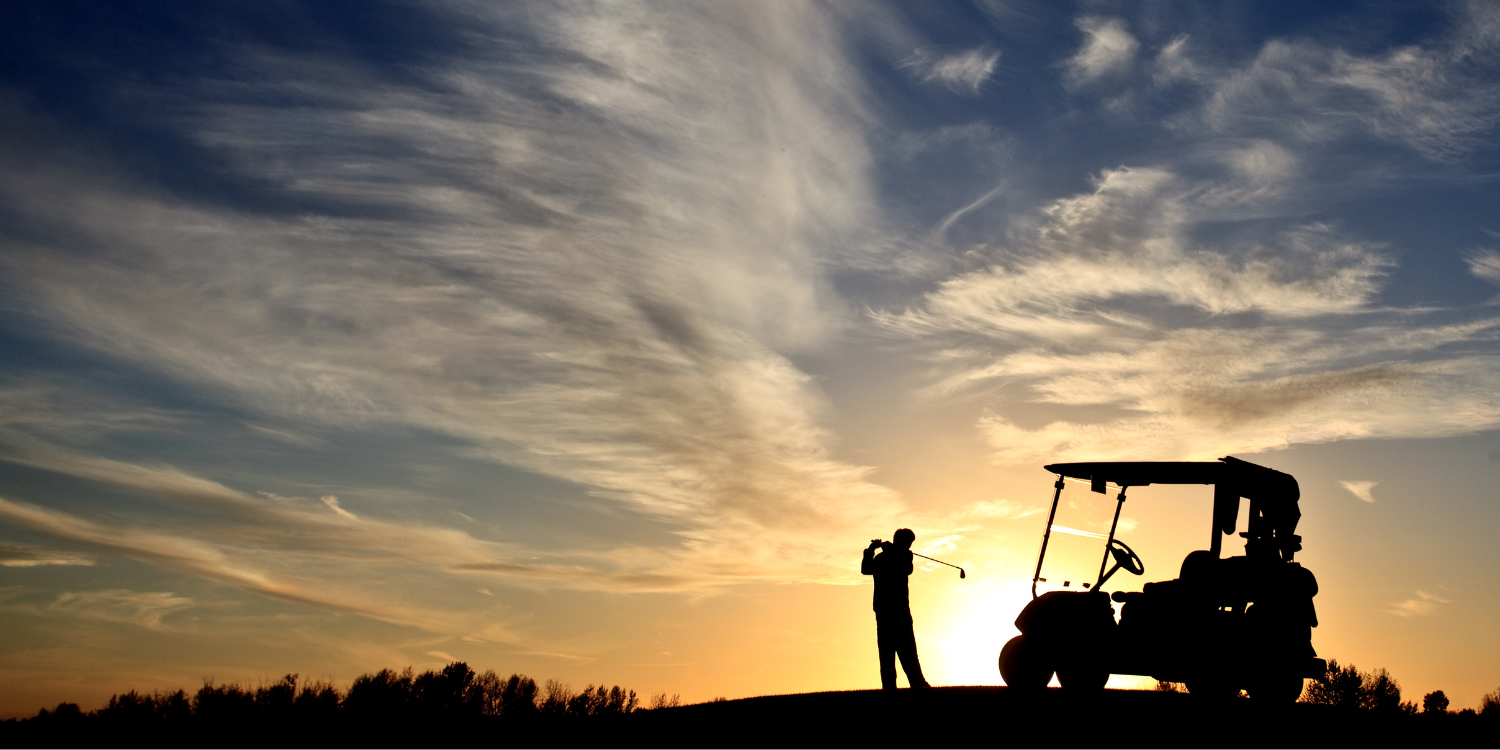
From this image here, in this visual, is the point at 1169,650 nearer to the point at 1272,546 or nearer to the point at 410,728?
the point at 1272,546

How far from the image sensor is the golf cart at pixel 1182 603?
37.9 feet

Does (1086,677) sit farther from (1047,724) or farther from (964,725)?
(964,725)

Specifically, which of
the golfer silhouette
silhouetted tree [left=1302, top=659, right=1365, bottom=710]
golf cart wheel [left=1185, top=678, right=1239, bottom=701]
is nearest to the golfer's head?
the golfer silhouette

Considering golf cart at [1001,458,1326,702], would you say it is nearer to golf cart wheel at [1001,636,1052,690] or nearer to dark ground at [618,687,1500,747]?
golf cart wheel at [1001,636,1052,690]

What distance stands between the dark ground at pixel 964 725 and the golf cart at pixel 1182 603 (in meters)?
0.42

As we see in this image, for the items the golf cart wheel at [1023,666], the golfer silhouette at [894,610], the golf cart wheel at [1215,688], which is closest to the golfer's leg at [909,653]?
the golfer silhouette at [894,610]

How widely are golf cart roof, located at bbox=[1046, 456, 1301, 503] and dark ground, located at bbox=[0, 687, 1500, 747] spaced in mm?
2600

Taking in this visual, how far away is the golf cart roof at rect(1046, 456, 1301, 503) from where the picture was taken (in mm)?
12156

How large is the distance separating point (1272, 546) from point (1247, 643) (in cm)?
139

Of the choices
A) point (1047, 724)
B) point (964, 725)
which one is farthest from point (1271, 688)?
point (964, 725)

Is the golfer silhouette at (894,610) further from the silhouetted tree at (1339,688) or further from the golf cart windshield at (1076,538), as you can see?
the silhouetted tree at (1339,688)

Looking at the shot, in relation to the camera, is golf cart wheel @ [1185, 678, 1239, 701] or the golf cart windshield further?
the golf cart windshield

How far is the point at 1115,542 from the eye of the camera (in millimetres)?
12695

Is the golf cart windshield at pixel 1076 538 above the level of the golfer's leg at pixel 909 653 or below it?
above
